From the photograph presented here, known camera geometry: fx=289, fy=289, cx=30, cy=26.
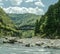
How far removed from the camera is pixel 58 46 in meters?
141

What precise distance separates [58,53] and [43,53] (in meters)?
5.41

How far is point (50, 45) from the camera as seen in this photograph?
146375 millimetres

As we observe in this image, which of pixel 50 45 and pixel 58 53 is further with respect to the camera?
pixel 50 45

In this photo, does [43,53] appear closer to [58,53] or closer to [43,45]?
[58,53]

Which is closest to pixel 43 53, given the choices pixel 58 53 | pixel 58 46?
pixel 58 53

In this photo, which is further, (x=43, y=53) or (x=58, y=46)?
(x=58, y=46)

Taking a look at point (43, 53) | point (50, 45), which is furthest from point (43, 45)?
point (43, 53)

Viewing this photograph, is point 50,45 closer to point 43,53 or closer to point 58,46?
point 58,46

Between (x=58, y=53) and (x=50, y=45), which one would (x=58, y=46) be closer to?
(x=50, y=45)

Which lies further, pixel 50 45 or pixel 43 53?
pixel 50 45

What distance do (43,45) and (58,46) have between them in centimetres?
1068

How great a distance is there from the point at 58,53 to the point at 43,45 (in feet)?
149

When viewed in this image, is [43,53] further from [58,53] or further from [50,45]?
[50,45]

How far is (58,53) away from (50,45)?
42.4 meters
